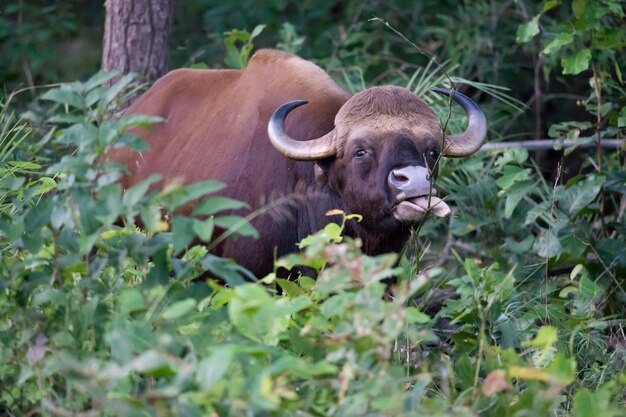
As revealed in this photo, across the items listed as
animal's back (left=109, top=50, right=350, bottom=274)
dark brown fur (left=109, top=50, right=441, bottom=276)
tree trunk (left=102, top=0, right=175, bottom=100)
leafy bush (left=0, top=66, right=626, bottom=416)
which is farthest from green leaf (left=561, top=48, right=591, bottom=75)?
tree trunk (left=102, top=0, right=175, bottom=100)

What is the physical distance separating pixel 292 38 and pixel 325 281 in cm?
526

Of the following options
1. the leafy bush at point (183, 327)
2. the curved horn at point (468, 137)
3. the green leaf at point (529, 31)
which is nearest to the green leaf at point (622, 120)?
the green leaf at point (529, 31)

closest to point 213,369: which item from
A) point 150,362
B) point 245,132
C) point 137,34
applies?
point 150,362

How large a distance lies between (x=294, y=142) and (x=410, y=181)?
78 cm

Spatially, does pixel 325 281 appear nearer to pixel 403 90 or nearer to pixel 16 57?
pixel 403 90

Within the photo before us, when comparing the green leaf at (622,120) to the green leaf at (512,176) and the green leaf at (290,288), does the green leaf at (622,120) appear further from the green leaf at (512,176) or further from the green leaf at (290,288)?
the green leaf at (290,288)

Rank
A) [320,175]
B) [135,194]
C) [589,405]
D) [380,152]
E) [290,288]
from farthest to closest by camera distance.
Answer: [320,175] → [380,152] → [290,288] → [135,194] → [589,405]

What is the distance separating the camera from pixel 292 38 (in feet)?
28.9

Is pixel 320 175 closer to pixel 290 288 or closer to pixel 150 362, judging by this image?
pixel 290 288

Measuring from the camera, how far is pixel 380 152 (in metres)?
5.70

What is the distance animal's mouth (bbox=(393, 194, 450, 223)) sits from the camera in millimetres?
5359

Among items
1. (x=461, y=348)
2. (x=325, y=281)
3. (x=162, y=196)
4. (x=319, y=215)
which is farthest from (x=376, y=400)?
(x=319, y=215)

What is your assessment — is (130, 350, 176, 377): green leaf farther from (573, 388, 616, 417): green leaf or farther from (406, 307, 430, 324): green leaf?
(573, 388, 616, 417): green leaf

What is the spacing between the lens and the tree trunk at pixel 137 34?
774cm
